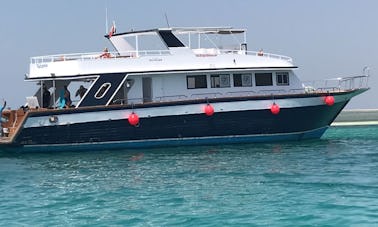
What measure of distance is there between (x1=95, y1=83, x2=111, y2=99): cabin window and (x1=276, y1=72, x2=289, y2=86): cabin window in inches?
248

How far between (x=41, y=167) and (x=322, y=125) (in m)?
10.5

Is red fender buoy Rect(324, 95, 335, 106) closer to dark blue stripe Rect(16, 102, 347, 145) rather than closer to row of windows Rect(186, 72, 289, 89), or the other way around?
dark blue stripe Rect(16, 102, 347, 145)

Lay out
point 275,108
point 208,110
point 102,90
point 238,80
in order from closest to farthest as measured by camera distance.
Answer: point 208,110
point 102,90
point 275,108
point 238,80

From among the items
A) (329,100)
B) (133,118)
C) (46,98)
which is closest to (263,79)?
(329,100)

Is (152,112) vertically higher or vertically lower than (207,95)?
lower

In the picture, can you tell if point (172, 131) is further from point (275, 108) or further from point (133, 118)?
point (275, 108)

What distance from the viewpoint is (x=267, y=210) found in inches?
303

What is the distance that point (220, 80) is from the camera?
18719 mm

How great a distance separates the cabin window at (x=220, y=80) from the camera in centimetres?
1866

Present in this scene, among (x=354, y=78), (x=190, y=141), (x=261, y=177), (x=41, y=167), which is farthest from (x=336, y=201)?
(x=354, y=78)

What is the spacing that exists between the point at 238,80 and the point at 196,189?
972 centimetres

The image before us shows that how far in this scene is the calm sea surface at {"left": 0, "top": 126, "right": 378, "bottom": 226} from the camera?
7.49 metres

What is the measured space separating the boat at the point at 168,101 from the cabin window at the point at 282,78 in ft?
0.14

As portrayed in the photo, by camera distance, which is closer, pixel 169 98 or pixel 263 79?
pixel 169 98
